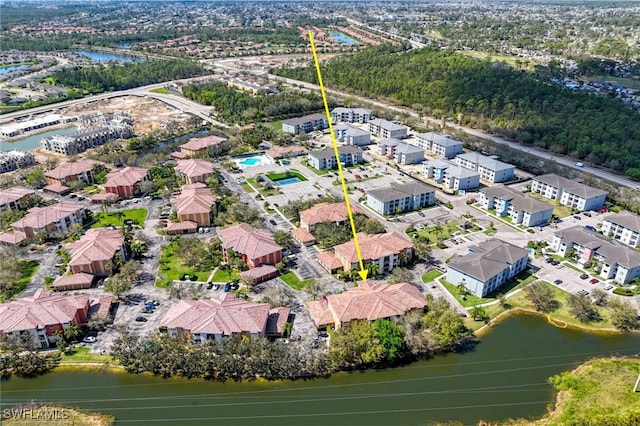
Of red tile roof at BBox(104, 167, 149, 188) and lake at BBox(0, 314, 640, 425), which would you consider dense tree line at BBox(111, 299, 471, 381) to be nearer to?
lake at BBox(0, 314, 640, 425)

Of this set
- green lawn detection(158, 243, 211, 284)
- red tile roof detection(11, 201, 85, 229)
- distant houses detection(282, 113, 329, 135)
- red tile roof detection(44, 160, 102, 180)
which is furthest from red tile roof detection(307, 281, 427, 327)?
distant houses detection(282, 113, 329, 135)

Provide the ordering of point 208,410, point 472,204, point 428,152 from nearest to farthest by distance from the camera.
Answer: point 208,410 → point 472,204 → point 428,152

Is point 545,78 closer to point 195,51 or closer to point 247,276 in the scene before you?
point 247,276

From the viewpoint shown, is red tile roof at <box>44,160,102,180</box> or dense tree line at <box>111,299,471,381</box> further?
red tile roof at <box>44,160,102,180</box>

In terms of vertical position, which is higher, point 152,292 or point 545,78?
point 545,78

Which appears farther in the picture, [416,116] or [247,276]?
[416,116]

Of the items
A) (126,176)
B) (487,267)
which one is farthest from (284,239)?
(126,176)

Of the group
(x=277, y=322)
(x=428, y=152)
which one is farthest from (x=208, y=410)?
(x=428, y=152)
